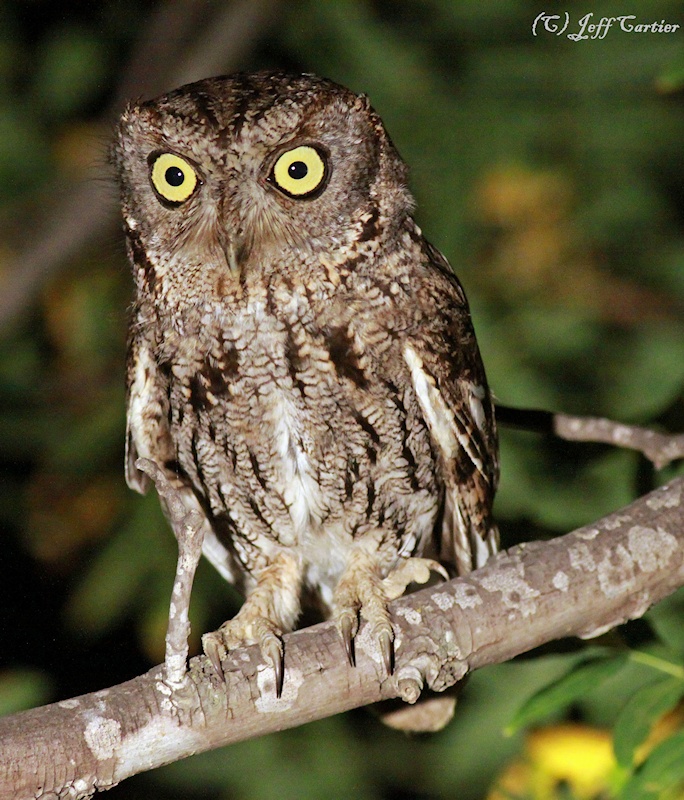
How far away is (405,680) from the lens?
141cm

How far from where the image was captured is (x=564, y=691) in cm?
157

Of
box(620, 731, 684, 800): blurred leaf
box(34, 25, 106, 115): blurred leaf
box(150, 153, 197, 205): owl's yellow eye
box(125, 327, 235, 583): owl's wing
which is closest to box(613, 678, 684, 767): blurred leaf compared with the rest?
box(620, 731, 684, 800): blurred leaf

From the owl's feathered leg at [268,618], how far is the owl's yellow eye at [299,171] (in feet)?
2.22

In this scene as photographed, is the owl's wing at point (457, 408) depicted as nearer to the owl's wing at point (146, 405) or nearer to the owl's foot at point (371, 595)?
the owl's foot at point (371, 595)

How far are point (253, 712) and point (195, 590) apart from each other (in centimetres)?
110

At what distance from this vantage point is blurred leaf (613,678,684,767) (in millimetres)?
1486

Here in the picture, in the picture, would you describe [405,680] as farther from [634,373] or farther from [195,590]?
[634,373]

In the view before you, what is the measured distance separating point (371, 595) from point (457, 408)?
0.35 metres

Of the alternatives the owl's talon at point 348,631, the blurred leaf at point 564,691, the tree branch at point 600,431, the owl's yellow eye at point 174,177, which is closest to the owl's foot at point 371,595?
the owl's talon at point 348,631

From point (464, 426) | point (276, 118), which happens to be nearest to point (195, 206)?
point (276, 118)

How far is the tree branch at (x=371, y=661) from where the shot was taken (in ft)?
4.18

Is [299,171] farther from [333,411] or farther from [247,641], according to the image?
[247,641]

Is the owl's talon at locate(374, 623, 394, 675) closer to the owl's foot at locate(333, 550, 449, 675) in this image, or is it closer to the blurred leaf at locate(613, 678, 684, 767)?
the owl's foot at locate(333, 550, 449, 675)

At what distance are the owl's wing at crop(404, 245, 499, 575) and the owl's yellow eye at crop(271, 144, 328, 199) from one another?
0.27 meters
